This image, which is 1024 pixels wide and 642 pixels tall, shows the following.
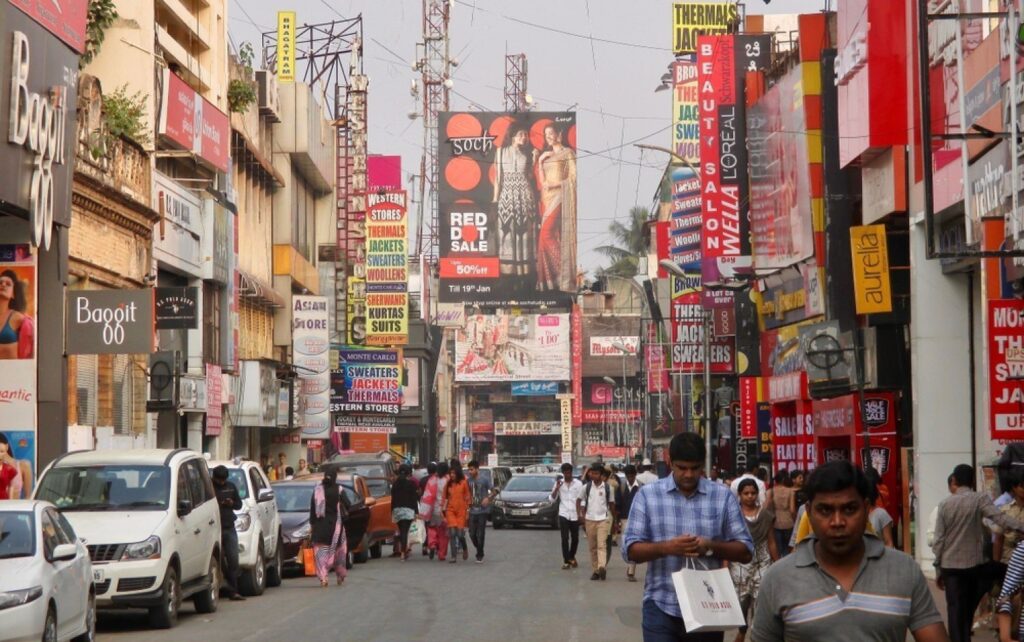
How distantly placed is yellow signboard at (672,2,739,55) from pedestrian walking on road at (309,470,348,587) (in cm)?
4760

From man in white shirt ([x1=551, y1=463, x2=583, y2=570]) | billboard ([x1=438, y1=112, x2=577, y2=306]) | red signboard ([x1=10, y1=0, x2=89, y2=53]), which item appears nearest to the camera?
red signboard ([x1=10, y1=0, x2=89, y2=53])

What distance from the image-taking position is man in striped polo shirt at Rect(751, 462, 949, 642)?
5301 mm

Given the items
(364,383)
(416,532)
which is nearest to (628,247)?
(364,383)

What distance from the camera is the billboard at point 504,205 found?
88.2 m

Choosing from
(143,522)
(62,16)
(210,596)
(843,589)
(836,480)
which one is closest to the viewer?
(843,589)

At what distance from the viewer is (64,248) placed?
2809cm

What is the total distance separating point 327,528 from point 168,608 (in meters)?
6.78

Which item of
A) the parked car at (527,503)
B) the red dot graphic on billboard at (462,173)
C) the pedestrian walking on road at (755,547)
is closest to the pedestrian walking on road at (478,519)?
the parked car at (527,503)

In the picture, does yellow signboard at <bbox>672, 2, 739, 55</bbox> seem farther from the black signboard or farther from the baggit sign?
the baggit sign

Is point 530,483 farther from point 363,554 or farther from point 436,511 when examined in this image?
point 363,554

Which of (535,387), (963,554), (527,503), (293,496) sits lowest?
(527,503)

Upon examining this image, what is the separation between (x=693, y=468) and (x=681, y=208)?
156ft

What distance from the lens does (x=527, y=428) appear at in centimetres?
12988

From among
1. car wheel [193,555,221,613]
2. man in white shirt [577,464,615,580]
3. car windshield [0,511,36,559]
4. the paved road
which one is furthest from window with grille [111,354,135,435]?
car windshield [0,511,36,559]
